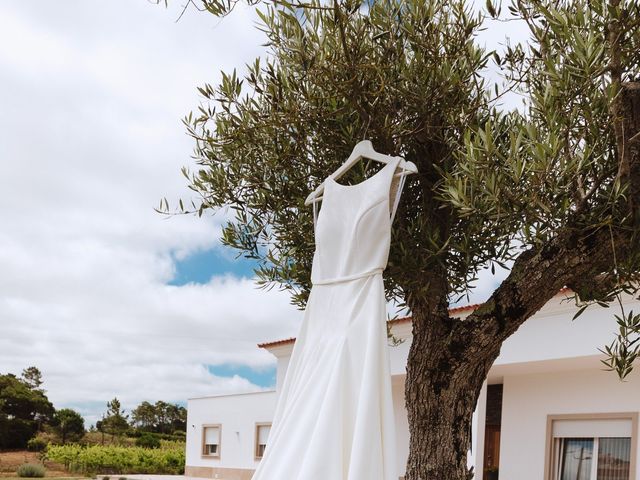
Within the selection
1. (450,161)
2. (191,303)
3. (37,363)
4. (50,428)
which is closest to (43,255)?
(191,303)

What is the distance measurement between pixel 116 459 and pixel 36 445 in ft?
11.4

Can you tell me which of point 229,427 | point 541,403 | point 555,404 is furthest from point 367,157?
point 229,427

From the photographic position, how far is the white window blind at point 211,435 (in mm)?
23719

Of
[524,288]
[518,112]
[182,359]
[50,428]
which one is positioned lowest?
[50,428]

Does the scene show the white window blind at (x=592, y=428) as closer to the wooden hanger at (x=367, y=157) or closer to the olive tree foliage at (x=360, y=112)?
the olive tree foliage at (x=360, y=112)

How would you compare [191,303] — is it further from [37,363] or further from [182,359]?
[37,363]

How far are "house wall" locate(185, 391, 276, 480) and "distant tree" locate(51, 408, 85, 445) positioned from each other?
8610 mm

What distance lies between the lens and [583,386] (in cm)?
1230

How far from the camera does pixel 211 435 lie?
24078 mm

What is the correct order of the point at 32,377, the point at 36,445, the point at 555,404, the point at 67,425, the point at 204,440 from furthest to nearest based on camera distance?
1. the point at 32,377
2. the point at 67,425
3. the point at 36,445
4. the point at 204,440
5. the point at 555,404

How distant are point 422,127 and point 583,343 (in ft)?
26.8

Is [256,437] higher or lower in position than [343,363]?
lower

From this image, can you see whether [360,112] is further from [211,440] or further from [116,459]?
[116,459]

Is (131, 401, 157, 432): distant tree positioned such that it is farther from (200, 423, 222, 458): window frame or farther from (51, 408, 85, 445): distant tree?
(200, 423, 222, 458): window frame
